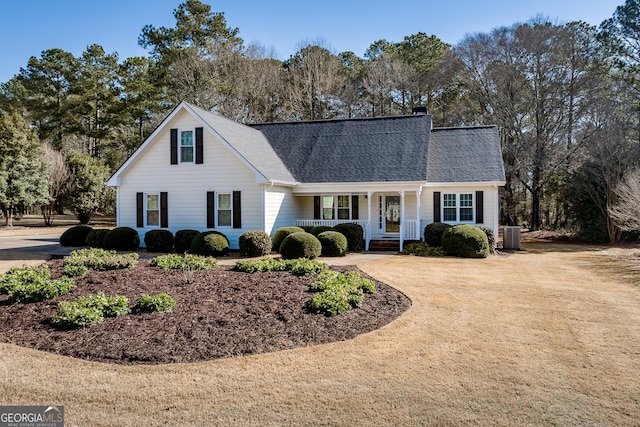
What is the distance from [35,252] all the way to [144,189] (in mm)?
4882

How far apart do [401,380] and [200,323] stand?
138 inches

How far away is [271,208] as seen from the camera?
59.9 ft

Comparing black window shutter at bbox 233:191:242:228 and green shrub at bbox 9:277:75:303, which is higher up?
black window shutter at bbox 233:191:242:228

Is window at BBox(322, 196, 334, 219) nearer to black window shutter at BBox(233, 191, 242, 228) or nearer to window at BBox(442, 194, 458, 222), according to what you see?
black window shutter at BBox(233, 191, 242, 228)

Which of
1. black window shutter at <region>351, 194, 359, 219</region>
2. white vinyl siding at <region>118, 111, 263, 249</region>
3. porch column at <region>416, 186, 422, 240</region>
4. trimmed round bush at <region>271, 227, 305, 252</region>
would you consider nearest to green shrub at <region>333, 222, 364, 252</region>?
black window shutter at <region>351, 194, 359, 219</region>

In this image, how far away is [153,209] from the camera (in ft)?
63.3

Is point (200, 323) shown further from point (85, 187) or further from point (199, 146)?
point (85, 187)

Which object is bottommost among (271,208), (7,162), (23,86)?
(271,208)

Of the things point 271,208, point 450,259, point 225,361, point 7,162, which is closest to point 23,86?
point 7,162

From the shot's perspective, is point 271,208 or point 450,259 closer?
point 450,259

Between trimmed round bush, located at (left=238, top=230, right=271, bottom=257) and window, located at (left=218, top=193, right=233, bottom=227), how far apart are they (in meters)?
1.97

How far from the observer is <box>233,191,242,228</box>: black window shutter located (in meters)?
18.0

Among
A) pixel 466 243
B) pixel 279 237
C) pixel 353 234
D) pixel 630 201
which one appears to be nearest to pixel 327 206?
pixel 353 234

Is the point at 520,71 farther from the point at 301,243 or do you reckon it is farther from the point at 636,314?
the point at 636,314
